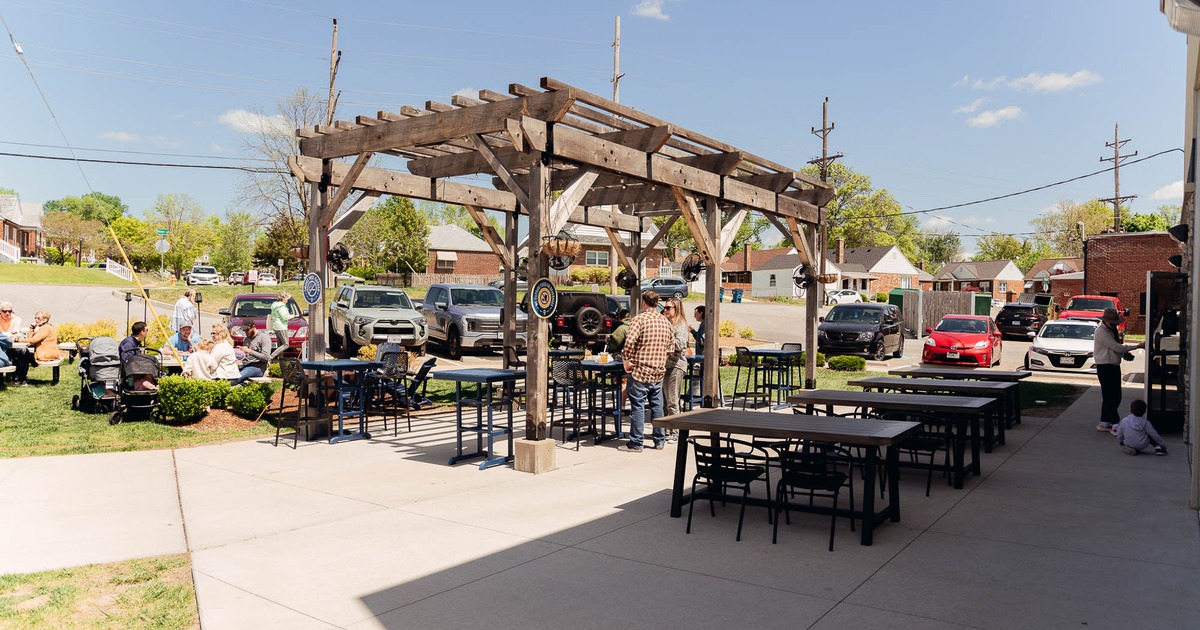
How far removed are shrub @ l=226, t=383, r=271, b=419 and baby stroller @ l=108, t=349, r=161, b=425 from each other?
37.6 inches

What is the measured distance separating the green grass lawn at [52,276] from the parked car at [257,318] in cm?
3059

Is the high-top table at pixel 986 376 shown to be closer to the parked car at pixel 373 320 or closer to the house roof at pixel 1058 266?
the parked car at pixel 373 320

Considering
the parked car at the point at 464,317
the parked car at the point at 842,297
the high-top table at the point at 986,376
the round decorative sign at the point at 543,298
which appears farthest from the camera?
the parked car at the point at 842,297

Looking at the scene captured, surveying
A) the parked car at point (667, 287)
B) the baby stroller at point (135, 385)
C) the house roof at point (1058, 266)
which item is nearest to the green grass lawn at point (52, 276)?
the parked car at point (667, 287)

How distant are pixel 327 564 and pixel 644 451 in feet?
15.9

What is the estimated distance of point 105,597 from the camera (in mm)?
4602

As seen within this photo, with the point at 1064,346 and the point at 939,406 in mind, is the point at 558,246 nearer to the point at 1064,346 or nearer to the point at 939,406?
the point at 939,406

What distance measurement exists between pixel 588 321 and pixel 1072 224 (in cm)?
8223

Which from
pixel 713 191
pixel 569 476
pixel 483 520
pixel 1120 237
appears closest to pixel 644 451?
pixel 569 476

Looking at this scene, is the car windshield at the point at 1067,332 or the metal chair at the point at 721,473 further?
the car windshield at the point at 1067,332

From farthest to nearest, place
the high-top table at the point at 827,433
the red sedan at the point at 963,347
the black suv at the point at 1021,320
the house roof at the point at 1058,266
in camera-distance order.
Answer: the house roof at the point at 1058,266, the black suv at the point at 1021,320, the red sedan at the point at 963,347, the high-top table at the point at 827,433

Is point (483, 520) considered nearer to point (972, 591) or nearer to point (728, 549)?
point (728, 549)

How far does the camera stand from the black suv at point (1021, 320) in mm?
32656

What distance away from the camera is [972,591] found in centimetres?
471
